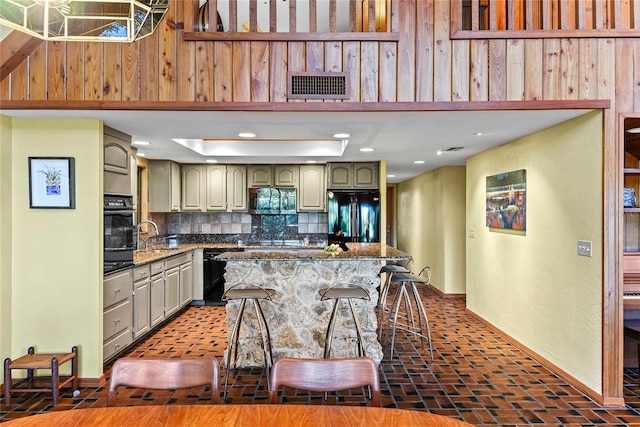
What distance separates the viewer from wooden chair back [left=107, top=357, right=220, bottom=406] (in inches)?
57.8

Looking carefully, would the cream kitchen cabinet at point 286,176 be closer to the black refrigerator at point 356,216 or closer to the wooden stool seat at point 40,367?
the black refrigerator at point 356,216

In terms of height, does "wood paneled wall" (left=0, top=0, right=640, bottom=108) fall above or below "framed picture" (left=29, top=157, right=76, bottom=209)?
above

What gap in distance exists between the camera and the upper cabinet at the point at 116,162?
3244 millimetres

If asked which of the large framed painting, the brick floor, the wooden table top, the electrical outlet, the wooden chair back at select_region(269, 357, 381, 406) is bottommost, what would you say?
the brick floor

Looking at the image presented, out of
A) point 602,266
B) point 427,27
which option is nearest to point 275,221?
point 427,27

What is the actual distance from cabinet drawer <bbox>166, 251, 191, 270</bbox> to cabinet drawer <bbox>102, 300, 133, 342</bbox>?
3.47 ft

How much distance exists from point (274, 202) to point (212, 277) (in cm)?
154

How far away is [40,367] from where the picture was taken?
109 inches

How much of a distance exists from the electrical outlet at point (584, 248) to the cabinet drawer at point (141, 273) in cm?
410

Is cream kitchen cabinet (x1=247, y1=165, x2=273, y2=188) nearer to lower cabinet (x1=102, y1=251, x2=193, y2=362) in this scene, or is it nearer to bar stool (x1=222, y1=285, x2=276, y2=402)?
lower cabinet (x1=102, y1=251, x2=193, y2=362)

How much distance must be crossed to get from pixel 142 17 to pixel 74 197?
2.24 metres

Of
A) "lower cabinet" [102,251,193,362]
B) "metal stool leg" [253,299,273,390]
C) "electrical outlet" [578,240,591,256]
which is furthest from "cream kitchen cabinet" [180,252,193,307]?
"electrical outlet" [578,240,591,256]

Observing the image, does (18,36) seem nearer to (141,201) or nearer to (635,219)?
(141,201)

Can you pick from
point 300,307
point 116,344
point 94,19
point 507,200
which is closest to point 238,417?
point 94,19
